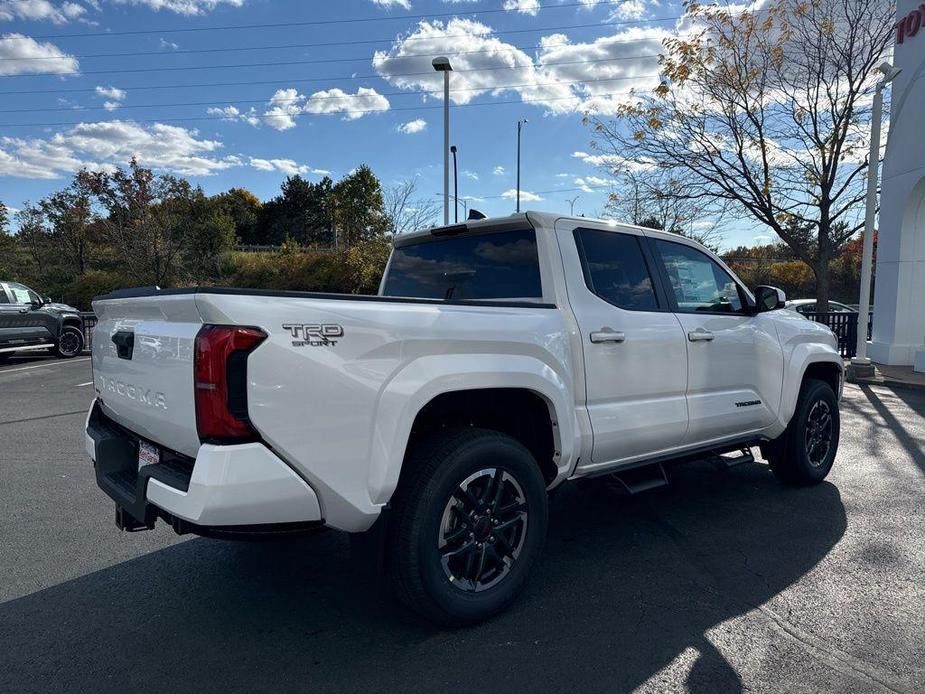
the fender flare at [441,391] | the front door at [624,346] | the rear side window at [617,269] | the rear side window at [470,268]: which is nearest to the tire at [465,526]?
the fender flare at [441,391]

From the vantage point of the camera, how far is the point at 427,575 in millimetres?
2756

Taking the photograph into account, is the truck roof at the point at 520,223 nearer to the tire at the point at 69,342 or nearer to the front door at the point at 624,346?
the front door at the point at 624,346

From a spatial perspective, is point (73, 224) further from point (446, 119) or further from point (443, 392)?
point (443, 392)

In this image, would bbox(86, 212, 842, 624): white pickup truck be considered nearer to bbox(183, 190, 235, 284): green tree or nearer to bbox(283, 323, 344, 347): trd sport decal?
bbox(283, 323, 344, 347): trd sport decal

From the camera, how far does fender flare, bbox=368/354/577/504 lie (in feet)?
8.58

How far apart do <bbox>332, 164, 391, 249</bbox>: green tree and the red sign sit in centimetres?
2142

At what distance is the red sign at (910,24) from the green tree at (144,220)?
952 inches

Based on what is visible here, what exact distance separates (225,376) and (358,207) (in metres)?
30.4

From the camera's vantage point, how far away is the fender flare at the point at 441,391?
262 cm

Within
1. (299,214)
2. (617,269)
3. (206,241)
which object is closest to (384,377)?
(617,269)

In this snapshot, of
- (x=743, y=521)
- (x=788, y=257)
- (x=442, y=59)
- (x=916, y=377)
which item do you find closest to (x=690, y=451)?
(x=743, y=521)

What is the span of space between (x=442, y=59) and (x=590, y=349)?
1383cm

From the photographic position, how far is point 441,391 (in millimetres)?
2795

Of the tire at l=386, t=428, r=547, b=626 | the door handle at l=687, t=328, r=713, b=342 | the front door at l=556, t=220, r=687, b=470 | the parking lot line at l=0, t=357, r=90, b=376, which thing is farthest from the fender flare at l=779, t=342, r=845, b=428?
the parking lot line at l=0, t=357, r=90, b=376
